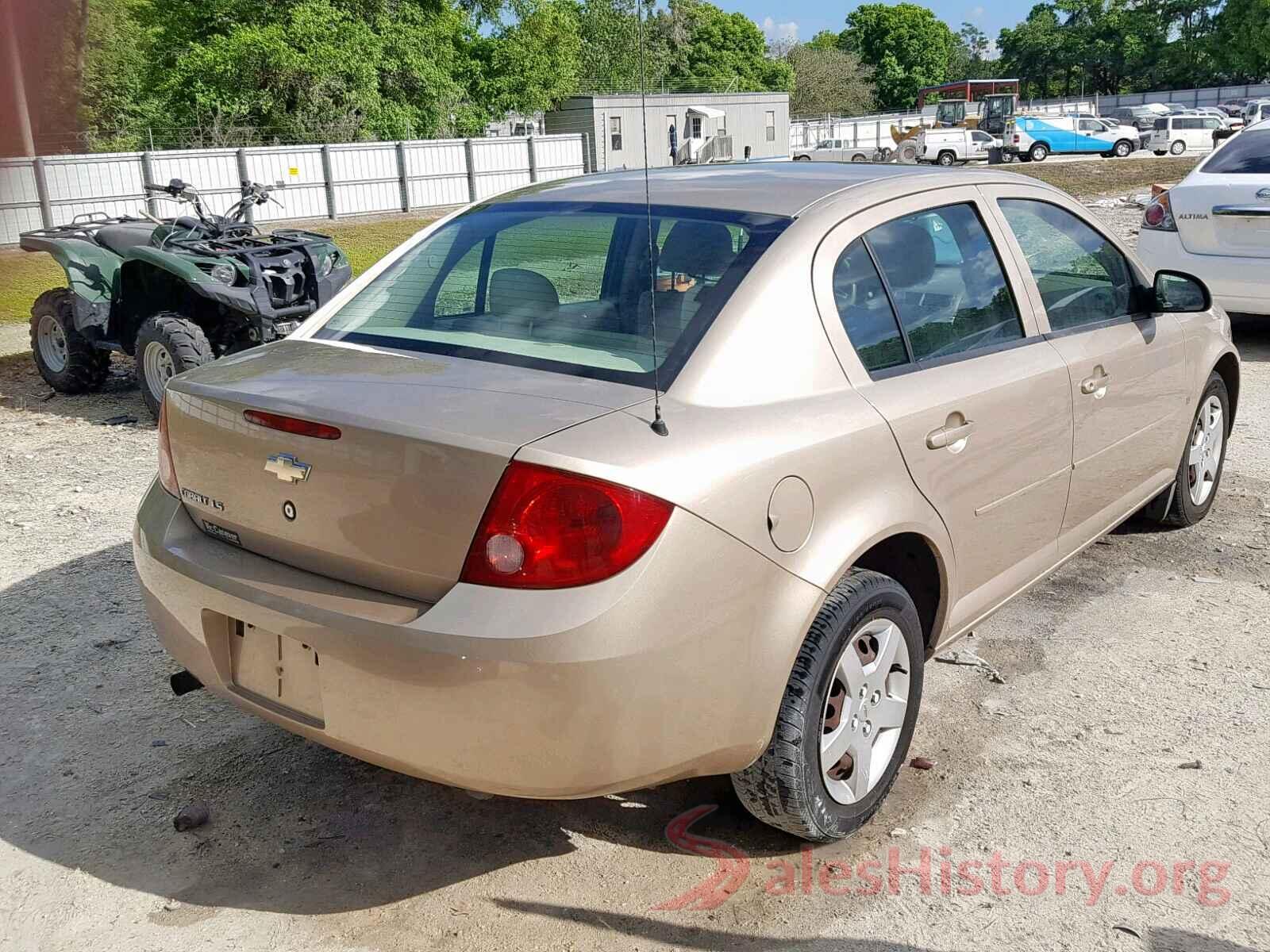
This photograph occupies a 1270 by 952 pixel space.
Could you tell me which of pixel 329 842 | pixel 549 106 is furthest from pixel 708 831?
pixel 549 106

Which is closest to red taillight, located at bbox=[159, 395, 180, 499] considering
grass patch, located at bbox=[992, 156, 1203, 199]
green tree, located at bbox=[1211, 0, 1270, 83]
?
grass patch, located at bbox=[992, 156, 1203, 199]

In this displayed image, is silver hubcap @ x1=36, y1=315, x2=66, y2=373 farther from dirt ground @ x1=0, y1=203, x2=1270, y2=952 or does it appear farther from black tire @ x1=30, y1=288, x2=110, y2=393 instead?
dirt ground @ x1=0, y1=203, x2=1270, y2=952

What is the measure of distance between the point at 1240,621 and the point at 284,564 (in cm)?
340

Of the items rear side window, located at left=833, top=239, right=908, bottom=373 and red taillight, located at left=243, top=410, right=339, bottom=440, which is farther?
rear side window, located at left=833, top=239, right=908, bottom=373

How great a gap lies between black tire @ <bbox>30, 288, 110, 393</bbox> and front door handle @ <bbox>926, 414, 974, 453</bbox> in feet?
23.3

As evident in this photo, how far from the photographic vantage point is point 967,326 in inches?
137

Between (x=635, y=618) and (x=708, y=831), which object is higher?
(x=635, y=618)

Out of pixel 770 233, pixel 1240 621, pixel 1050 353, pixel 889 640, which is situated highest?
A: pixel 770 233

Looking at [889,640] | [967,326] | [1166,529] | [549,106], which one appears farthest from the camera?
[549,106]

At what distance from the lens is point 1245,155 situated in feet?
27.7

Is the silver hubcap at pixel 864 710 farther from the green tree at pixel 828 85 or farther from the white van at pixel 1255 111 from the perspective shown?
the green tree at pixel 828 85

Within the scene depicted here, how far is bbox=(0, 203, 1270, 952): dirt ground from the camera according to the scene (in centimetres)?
272

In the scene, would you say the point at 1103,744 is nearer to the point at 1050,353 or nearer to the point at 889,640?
the point at 889,640

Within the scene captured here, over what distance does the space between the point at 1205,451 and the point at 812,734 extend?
323 cm
